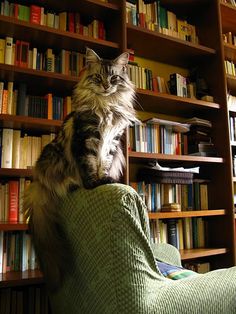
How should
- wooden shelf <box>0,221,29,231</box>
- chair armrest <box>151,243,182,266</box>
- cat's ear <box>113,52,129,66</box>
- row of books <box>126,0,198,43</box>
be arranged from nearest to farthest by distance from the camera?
chair armrest <box>151,243,182,266</box> < wooden shelf <box>0,221,29,231</box> < cat's ear <box>113,52,129,66</box> < row of books <box>126,0,198,43</box>

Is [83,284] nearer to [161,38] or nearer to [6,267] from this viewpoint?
[6,267]

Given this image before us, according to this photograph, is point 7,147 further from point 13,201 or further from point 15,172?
point 13,201

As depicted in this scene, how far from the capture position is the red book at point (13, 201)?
57.7 inches

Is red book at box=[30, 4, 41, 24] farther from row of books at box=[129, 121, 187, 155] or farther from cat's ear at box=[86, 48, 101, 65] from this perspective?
row of books at box=[129, 121, 187, 155]

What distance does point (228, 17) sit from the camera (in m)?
2.31

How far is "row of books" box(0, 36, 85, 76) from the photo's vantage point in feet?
5.12

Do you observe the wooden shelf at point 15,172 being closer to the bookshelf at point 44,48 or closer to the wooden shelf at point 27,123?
the bookshelf at point 44,48

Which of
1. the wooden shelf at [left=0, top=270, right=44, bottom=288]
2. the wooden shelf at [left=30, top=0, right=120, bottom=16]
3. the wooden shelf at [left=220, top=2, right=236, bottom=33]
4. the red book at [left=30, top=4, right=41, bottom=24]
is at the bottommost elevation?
the wooden shelf at [left=0, top=270, right=44, bottom=288]

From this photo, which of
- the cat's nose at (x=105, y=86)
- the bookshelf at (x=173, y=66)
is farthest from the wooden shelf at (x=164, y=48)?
the cat's nose at (x=105, y=86)

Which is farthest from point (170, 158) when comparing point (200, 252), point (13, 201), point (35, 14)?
point (35, 14)

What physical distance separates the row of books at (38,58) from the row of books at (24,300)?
47.5 inches

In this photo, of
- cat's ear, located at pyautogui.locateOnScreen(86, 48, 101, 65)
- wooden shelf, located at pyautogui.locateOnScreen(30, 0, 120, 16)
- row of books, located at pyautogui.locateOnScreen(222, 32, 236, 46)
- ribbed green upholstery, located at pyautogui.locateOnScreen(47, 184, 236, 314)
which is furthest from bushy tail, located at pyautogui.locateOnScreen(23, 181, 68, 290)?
row of books, located at pyautogui.locateOnScreen(222, 32, 236, 46)

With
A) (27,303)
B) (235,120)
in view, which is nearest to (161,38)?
(235,120)

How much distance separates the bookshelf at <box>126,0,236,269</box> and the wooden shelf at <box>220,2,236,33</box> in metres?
0.01
